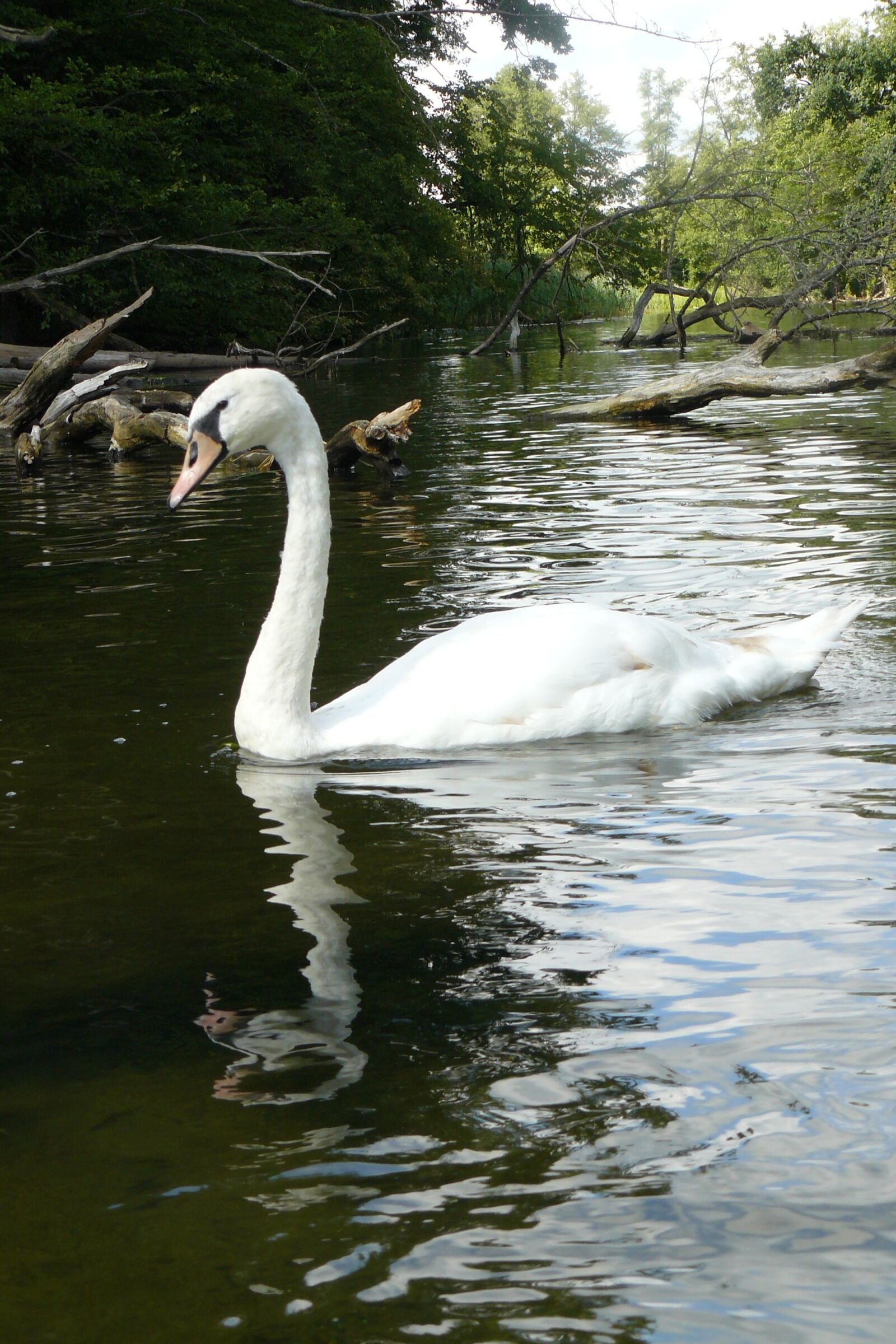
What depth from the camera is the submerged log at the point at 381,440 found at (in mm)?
11891

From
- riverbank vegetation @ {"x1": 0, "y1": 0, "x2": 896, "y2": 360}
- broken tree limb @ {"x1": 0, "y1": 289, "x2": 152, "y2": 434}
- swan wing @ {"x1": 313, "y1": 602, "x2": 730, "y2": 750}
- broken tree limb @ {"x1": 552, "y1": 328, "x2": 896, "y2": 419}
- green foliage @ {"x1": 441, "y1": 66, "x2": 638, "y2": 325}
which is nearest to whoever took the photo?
swan wing @ {"x1": 313, "y1": 602, "x2": 730, "y2": 750}

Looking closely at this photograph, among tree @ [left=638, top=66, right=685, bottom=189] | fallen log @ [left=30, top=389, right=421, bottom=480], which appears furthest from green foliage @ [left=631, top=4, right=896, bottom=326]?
tree @ [left=638, top=66, right=685, bottom=189]

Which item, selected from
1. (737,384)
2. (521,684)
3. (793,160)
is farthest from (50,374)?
(793,160)

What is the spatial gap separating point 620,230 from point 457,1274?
3369cm

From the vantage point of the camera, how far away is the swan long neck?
15.3 ft

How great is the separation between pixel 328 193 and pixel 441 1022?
29.5 metres

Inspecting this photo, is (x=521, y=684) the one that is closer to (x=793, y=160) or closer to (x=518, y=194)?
(x=518, y=194)

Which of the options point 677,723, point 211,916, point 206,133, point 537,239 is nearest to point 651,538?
point 677,723

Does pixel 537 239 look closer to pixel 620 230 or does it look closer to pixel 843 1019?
pixel 620 230

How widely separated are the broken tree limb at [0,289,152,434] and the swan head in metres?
8.03

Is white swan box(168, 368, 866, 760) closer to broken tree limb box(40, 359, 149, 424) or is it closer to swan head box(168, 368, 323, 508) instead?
swan head box(168, 368, 323, 508)

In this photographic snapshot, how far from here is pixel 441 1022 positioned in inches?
108

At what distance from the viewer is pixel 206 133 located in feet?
89.5

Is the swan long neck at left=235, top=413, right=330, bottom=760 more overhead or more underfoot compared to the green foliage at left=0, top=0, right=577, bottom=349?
more underfoot
